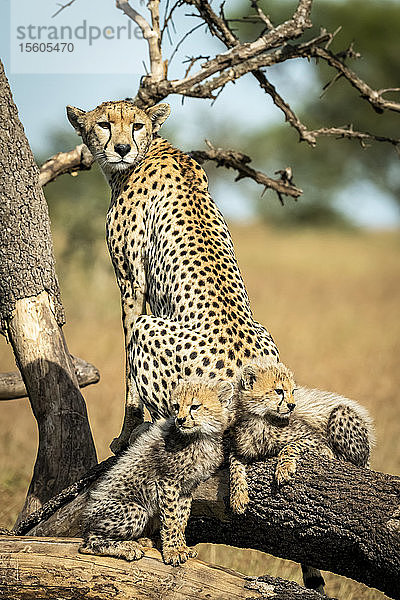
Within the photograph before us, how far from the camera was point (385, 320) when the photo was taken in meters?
15.8

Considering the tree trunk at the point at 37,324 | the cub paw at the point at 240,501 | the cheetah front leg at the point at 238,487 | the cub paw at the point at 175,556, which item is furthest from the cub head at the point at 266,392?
the tree trunk at the point at 37,324

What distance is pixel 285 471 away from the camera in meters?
3.53

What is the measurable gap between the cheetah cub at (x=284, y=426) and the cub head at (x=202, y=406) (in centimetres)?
10

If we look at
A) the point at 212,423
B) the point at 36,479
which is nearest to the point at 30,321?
the point at 36,479

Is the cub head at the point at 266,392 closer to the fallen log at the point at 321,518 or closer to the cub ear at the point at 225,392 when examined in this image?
the cub ear at the point at 225,392

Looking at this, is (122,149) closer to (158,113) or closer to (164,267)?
(158,113)

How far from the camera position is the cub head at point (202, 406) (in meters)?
3.52

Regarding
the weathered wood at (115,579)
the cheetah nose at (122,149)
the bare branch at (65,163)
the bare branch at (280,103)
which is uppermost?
the bare branch at (280,103)

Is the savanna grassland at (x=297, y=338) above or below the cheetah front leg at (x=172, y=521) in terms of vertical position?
above

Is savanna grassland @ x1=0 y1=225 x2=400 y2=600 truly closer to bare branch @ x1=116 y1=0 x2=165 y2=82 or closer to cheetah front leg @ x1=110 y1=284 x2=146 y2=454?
cheetah front leg @ x1=110 y1=284 x2=146 y2=454

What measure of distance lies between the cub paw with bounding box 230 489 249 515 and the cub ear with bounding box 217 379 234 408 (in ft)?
1.25

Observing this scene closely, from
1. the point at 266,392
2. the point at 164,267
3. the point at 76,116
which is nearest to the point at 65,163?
the point at 76,116

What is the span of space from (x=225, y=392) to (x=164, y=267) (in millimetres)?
1099

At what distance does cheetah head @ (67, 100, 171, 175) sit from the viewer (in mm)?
4840
